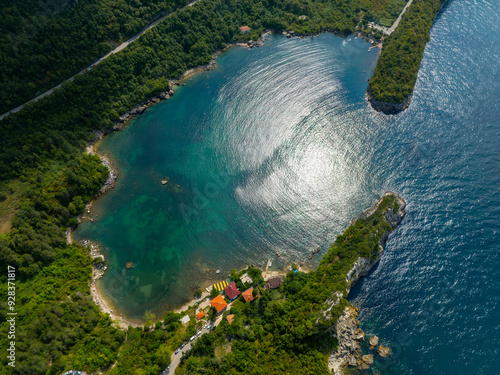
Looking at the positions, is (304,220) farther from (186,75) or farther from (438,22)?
(438,22)

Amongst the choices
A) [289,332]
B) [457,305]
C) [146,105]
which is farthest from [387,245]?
[146,105]

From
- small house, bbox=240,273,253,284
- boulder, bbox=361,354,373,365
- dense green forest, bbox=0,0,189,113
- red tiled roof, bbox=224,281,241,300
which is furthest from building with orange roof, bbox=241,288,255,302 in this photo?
dense green forest, bbox=0,0,189,113

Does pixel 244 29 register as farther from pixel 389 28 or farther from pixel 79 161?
pixel 79 161

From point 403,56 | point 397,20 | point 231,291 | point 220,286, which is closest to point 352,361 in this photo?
point 231,291

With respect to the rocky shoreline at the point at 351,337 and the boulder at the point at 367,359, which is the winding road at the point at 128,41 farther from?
the boulder at the point at 367,359

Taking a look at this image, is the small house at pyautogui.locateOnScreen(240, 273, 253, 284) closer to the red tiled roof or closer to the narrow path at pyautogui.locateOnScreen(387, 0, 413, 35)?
the red tiled roof

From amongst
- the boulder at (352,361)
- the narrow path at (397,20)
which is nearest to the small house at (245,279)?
the boulder at (352,361)

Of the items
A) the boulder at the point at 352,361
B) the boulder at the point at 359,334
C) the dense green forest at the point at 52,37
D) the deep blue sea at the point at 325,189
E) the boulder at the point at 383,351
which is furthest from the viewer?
the dense green forest at the point at 52,37
